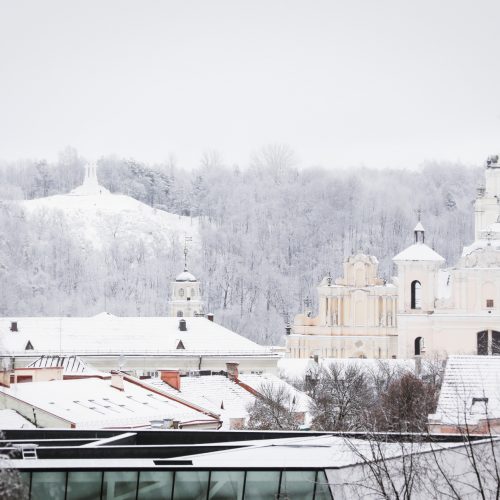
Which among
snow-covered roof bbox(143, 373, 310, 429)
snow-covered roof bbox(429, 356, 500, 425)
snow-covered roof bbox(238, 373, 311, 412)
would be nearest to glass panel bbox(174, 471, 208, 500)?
snow-covered roof bbox(429, 356, 500, 425)

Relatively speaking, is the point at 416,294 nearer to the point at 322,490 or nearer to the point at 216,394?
the point at 216,394

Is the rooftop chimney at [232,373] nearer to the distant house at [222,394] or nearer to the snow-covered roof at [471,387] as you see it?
the distant house at [222,394]

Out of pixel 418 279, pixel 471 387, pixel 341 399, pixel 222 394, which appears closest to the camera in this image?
pixel 471 387

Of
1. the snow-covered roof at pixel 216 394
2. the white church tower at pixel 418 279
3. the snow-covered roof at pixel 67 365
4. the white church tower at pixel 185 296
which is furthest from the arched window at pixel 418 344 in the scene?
the snow-covered roof at pixel 216 394

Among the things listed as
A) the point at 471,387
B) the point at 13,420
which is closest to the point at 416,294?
the point at 13,420

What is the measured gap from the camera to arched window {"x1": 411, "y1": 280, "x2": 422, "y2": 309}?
337 ft

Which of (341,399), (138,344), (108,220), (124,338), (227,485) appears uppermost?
(108,220)

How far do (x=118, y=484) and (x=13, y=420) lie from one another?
1997 centimetres

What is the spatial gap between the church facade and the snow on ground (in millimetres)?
76547

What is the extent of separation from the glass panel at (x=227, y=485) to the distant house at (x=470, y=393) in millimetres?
11233

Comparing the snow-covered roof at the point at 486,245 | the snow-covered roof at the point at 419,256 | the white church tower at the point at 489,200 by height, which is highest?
the white church tower at the point at 489,200

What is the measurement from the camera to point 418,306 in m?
103

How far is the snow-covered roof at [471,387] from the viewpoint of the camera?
3994 centimetres

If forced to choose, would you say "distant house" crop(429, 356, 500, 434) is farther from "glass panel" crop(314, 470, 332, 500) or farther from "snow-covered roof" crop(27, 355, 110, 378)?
"snow-covered roof" crop(27, 355, 110, 378)
